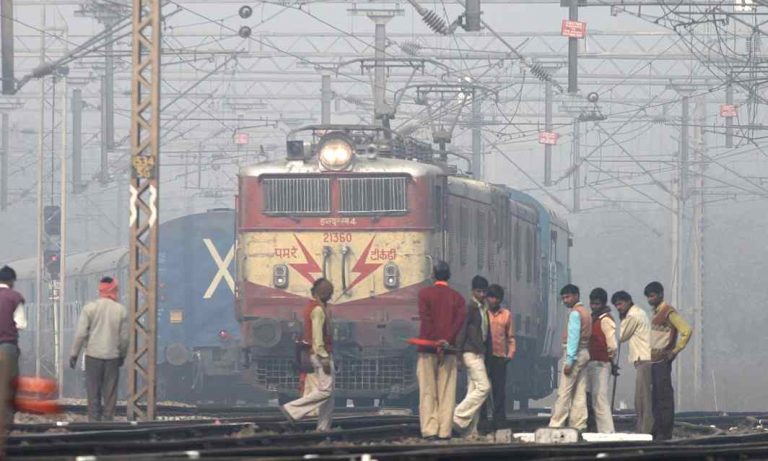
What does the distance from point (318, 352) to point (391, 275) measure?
6.79 metres

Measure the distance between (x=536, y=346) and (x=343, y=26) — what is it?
141 ft

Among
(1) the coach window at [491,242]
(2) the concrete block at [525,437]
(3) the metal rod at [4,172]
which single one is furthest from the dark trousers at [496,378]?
(3) the metal rod at [4,172]

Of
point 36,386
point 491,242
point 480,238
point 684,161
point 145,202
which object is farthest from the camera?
point 684,161

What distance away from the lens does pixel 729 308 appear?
95.1 metres

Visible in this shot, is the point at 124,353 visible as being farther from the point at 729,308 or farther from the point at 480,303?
the point at 729,308

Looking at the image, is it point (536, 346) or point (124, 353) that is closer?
point (124, 353)

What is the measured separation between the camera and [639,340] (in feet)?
57.9

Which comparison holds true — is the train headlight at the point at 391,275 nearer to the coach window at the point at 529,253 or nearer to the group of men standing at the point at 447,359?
the coach window at the point at 529,253

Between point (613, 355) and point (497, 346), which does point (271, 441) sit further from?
point (613, 355)

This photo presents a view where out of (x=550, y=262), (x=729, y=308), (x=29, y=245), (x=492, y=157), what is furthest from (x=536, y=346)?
(x=29, y=245)

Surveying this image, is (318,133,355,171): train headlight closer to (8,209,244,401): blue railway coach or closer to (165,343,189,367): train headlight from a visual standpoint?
(165,343,189,367): train headlight

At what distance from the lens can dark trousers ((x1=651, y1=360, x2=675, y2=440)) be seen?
17.8 m

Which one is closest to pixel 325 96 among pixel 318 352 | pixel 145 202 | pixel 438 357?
pixel 145 202

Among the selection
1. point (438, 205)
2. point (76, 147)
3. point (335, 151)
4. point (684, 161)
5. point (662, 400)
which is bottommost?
point (662, 400)
